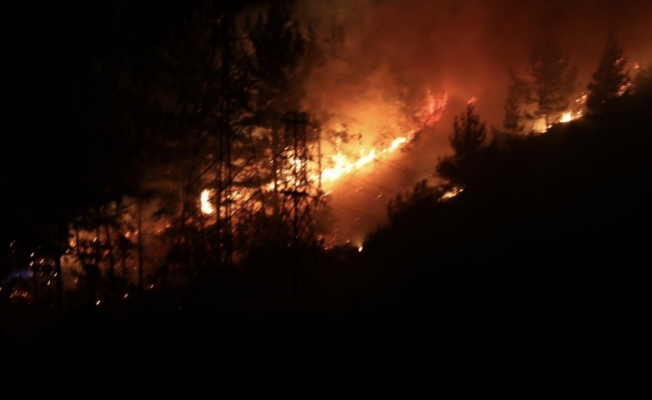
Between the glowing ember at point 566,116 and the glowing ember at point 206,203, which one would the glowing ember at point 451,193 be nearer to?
the glowing ember at point 206,203

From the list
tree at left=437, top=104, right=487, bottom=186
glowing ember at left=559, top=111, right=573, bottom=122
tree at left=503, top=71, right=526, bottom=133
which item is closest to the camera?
tree at left=437, top=104, right=487, bottom=186

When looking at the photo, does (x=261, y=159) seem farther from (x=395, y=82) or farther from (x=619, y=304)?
(x=395, y=82)

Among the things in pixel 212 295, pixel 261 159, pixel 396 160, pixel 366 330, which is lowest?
pixel 366 330

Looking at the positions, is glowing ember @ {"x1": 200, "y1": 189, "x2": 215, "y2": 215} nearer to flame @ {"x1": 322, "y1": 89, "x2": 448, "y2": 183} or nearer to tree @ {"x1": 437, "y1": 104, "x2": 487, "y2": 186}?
flame @ {"x1": 322, "y1": 89, "x2": 448, "y2": 183}

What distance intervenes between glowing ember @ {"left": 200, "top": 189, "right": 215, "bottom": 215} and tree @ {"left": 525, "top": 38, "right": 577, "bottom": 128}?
76.1ft

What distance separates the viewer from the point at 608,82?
123 feet

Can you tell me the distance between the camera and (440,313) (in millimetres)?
18188

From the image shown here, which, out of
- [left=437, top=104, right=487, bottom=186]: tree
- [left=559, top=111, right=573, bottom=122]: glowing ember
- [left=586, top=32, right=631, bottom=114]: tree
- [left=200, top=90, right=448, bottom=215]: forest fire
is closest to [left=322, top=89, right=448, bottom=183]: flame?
[left=200, top=90, right=448, bottom=215]: forest fire

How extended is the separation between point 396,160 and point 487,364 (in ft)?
119

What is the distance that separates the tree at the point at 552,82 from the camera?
141 ft

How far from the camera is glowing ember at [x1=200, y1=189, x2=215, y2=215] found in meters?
29.9

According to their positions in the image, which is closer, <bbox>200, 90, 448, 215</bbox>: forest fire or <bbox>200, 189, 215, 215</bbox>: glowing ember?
<bbox>200, 90, 448, 215</bbox>: forest fire

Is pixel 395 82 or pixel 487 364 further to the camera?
pixel 395 82

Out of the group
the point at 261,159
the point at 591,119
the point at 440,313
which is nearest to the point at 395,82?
the point at 591,119
